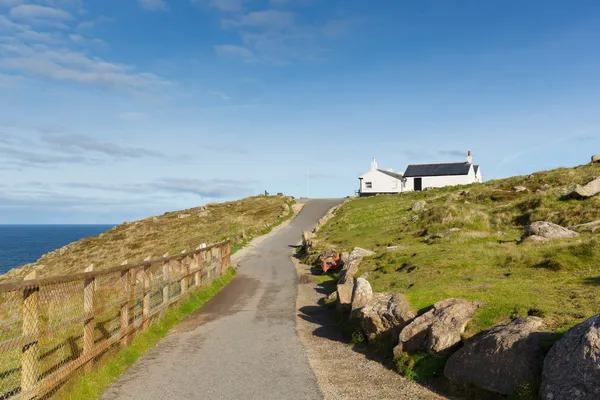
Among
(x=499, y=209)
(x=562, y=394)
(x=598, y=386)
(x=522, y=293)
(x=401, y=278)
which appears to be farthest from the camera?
(x=499, y=209)

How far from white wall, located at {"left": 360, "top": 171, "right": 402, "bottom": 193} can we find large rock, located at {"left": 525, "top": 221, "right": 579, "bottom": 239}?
67211 mm

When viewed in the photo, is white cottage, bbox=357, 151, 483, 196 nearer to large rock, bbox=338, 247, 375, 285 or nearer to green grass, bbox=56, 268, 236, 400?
large rock, bbox=338, 247, 375, 285

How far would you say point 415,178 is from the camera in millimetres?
90875

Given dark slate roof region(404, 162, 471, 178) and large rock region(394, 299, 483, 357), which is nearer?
large rock region(394, 299, 483, 357)

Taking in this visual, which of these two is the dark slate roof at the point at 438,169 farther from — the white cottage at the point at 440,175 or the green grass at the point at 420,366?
the green grass at the point at 420,366

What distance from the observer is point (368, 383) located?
32.4ft

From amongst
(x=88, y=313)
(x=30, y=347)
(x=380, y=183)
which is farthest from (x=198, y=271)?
(x=380, y=183)

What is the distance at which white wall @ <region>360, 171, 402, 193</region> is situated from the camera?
3588 inches

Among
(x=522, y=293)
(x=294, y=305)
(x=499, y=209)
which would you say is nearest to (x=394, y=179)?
(x=499, y=209)

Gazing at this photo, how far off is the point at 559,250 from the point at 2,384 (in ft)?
58.6

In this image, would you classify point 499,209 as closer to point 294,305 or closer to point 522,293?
point 294,305

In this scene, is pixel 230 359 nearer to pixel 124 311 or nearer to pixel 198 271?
pixel 124 311

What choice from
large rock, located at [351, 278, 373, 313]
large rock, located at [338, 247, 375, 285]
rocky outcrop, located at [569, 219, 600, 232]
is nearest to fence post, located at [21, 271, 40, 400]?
large rock, located at [351, 278, 373, 313]

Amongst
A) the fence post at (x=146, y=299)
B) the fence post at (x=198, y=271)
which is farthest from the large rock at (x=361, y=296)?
the fence post at (x=198, y=271)
